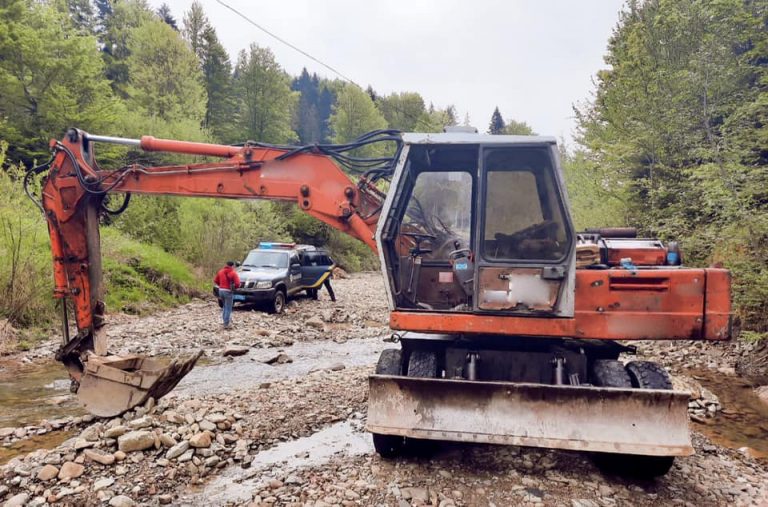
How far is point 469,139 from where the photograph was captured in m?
4.49

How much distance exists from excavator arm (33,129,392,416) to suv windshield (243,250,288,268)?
969cm

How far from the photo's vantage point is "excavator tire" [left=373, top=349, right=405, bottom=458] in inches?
185

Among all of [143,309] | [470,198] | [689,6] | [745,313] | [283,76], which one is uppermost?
[283,76]

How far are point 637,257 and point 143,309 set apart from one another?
1318 cm

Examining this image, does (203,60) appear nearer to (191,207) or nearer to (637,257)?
(191,207)

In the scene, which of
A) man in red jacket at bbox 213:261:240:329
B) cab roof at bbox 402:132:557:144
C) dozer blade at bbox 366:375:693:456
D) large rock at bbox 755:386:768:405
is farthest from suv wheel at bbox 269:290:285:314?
large rock at bbox 755:386:768:405

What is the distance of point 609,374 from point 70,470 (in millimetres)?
4949

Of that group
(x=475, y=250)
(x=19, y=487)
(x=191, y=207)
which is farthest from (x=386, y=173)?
(x=191, y=207)

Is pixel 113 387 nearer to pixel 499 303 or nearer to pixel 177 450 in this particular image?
pixel 177 450

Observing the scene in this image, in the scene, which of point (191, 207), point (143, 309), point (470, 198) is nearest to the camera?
point (470, 198)

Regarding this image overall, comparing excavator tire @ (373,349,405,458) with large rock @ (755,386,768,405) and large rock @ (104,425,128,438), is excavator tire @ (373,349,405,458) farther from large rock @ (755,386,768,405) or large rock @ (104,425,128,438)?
large rock @ (755,386,768,405)

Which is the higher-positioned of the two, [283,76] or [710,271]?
[283,76]

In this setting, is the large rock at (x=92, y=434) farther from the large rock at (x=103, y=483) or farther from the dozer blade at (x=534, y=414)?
the dozer blade at (x=534, y=414)

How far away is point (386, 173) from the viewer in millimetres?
5465
